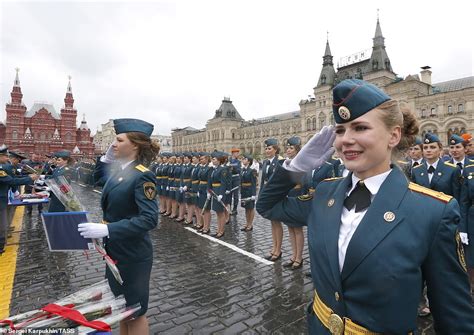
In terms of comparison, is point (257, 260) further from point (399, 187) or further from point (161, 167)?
point (161, 167)

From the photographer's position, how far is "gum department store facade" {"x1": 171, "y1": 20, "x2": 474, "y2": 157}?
1478 inches

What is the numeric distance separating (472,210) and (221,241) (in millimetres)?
5321

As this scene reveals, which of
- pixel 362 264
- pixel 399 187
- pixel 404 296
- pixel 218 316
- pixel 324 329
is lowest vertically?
pixel 218 316

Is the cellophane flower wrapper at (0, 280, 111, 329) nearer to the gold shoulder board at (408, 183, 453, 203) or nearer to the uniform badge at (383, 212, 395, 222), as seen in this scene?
the uniform badge at (383, 212, 395, 222)

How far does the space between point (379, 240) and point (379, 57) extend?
59053 millimetres

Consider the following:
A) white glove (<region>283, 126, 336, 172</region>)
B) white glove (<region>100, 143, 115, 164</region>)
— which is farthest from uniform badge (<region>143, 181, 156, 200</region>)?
white glove (<region>100, 143, 115, 164</region>)

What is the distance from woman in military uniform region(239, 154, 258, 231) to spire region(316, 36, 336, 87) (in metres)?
55.7

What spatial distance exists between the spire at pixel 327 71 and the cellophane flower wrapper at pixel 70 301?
6335 cm

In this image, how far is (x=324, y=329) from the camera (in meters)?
1.51

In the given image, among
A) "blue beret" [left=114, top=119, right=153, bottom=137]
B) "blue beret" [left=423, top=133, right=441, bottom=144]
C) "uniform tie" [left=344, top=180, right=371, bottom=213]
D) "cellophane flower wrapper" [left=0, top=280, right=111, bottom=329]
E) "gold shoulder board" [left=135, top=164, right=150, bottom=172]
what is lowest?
"cellophane flower wrapper" [left=0, top=280, right=111, bottom=329]

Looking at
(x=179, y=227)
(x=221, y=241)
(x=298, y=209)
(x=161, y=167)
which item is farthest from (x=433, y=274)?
(x=161, y=167)

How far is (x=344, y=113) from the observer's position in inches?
57.0

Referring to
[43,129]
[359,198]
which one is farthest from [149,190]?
[43,129]

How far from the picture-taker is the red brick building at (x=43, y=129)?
46556mm
